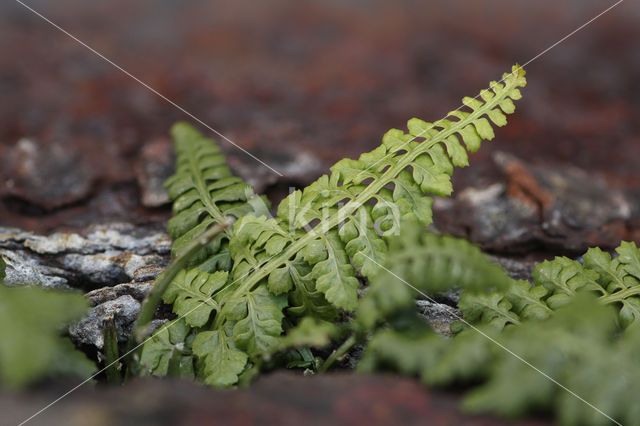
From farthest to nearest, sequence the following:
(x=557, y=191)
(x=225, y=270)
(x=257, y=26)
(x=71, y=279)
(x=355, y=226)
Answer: (x=257, y=26) < (x=557, y=191) < (x=71, y=279) < (x=225, y=270) < (x=355, y=226)

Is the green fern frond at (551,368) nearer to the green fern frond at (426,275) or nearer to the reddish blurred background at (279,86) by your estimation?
the green fern frond at (426,275)

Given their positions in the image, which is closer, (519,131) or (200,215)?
(200,215)

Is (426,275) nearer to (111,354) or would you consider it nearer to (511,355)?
(511,355)

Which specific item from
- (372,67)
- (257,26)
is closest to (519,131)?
(372,67)

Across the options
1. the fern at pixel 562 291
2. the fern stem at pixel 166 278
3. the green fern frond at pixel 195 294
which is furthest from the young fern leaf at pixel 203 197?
the fern at pixel 562 291

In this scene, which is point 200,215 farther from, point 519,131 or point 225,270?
point 519,131

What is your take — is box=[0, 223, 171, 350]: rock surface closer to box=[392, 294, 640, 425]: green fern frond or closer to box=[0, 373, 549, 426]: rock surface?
box=[0, 373, 549, 426]: rock surface
